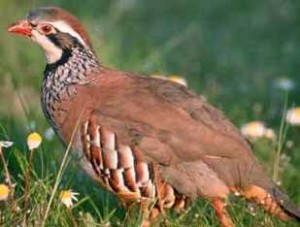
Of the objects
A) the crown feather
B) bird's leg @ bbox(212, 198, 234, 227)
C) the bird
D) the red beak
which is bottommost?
bird's leg @ bbox(212, 198, 234, 227)

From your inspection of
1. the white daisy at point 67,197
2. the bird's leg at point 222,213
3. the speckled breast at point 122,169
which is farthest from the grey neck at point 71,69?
the bird's leg at point 222,213

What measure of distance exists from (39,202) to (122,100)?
0.71 metres

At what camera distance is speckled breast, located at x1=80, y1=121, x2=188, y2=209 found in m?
5.95

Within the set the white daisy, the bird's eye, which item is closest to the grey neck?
the bird's eye

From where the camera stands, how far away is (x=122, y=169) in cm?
595

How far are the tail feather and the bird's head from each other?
1104 mm

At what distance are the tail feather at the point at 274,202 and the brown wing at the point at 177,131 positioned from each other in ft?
0.12

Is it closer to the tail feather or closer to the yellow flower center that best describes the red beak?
the yellow flower center

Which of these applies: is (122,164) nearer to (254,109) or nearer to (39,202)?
(39,202)

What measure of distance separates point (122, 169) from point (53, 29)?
2.66ft

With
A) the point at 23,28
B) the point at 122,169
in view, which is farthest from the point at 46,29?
the point at 122,169

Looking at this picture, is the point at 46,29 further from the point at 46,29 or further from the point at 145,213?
the point at 145,213

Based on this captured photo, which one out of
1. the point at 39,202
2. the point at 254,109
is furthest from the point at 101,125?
the point at 254,109

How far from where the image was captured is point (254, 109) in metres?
8.36
